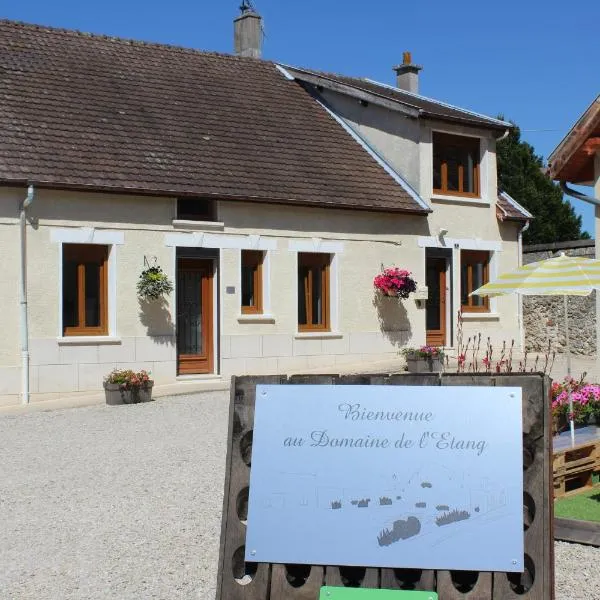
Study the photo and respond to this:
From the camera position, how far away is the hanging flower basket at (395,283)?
61.5ft

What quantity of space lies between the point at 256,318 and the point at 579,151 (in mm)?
8874

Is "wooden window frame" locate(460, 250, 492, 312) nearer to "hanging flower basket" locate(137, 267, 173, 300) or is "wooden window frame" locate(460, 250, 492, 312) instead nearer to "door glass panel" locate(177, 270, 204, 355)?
"door glass panel" locate(177, 270, 204, 355)

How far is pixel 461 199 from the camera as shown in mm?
20578

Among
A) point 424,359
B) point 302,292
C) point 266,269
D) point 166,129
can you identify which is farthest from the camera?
point 302,292

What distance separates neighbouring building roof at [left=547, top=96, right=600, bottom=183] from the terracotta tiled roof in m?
8.00

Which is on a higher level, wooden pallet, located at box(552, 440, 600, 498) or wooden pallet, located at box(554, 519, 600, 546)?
wooden pallet, located at box(552, 440, 600, 498)

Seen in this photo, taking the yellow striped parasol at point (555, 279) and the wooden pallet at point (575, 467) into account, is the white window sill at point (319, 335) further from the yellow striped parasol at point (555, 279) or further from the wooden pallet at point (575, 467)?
the wooden pallet at point (575, 467)

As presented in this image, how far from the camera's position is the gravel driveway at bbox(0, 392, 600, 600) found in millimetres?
5598

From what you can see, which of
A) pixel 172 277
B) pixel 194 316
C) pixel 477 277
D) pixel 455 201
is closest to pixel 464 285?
pixel 477 277

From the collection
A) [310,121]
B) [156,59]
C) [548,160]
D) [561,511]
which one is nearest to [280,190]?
[310,121]

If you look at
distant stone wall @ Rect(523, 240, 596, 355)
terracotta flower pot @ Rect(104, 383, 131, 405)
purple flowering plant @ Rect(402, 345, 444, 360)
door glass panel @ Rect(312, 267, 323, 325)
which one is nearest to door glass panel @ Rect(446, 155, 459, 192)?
distant stone wall @ Rect(523, 240, 596, 355)

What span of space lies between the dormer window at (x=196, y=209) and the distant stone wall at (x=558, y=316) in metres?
8.32

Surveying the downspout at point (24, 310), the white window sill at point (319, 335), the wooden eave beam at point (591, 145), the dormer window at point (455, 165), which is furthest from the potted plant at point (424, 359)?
the wooden eave beam at point (591, 145)

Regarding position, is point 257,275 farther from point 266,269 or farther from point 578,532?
point 578,532
